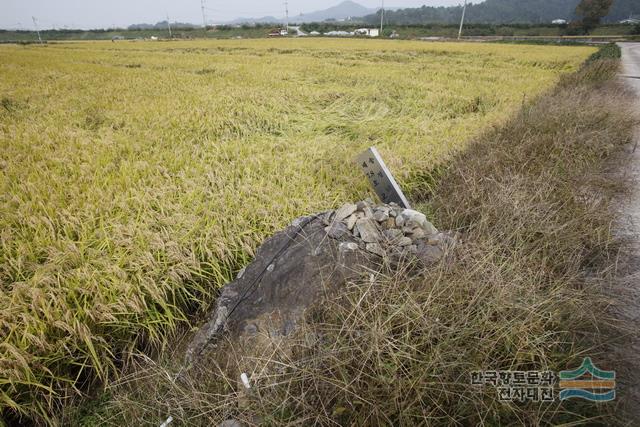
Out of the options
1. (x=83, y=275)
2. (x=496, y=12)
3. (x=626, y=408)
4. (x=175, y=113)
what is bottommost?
(x=626, y=408)

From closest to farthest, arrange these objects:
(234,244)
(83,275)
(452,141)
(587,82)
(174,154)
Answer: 1. (83,275)
2. (234,244)
3. (174,154)
4. (452,141)
5. (587,82)

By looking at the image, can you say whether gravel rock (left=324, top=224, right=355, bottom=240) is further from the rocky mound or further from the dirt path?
the dirt path

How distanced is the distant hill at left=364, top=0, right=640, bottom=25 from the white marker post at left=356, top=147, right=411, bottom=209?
130m

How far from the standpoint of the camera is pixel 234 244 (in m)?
2.22

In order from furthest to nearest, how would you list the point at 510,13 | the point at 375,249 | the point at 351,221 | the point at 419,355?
the point at 510,13, the point at 351,221, the point at 375,249, the point at 419,355

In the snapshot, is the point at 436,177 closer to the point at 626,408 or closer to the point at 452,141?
the point at 452,141

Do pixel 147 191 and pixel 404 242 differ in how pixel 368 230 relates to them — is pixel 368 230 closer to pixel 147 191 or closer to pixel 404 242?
pixel 404 242

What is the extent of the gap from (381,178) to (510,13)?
7422 inches

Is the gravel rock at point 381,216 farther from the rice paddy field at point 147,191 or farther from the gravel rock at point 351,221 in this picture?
the rice paddy field at point 147,191

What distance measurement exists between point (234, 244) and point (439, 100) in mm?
5789

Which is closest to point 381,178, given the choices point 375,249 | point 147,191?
point 375,249

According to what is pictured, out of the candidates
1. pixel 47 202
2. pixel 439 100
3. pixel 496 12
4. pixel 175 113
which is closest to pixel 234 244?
pixel 47 202

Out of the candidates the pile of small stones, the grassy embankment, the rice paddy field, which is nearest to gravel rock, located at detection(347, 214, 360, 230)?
the pile of small stones

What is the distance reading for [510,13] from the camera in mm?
144250
